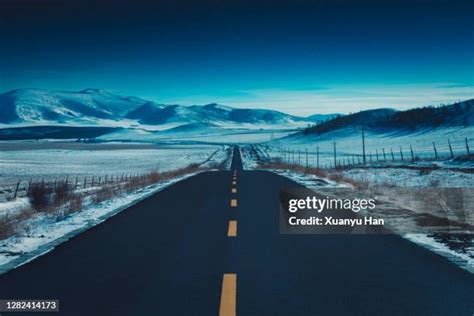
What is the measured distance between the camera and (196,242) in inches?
355

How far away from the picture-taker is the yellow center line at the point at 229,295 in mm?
5219

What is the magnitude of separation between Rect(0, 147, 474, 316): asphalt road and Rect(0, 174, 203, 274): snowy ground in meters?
0.36

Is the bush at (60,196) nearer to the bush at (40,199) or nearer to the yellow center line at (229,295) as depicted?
the bush at (40,199)

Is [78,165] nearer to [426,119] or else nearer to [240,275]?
[240,275]

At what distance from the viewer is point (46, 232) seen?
10469 millimetres

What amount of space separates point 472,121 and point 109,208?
106872mm

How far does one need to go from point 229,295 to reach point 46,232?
20.2 feet

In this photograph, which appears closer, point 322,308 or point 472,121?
point 322,308

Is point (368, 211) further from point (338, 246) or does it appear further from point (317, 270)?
point (317, 270)

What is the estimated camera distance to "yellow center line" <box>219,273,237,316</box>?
5219 mm

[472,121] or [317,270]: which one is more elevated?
[472,121]

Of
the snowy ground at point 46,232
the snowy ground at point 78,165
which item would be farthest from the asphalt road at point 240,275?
the snowy ground at point 78,165

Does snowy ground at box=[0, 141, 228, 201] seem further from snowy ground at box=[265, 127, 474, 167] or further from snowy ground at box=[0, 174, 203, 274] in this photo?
snowy ground at box=[265, 127, 474, 167]

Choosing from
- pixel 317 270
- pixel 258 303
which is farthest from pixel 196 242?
pixel 258 303
